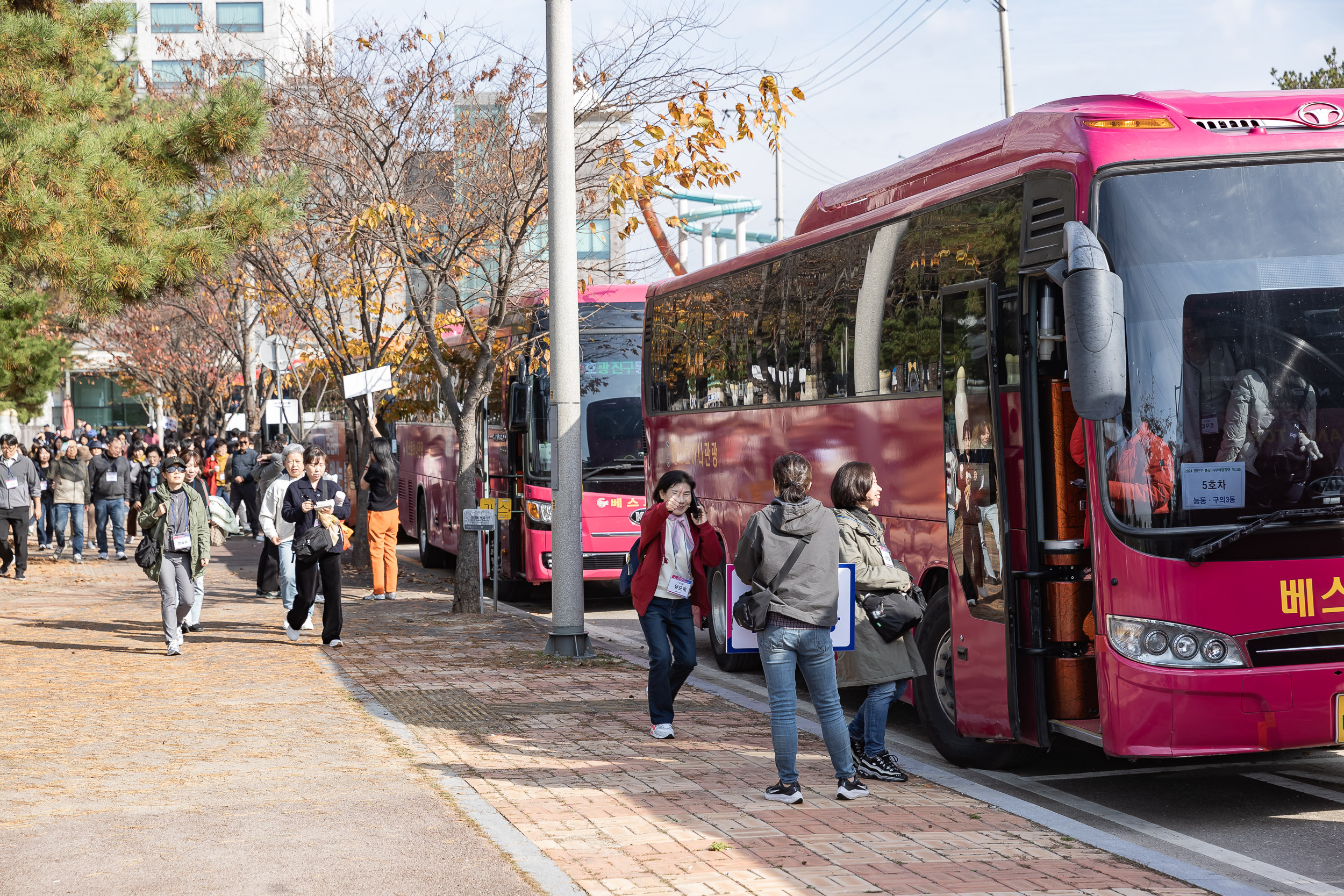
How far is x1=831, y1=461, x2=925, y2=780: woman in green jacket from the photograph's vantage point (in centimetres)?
757

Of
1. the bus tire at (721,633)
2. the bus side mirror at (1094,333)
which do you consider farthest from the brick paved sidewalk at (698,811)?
the bus side mirror at (1094,333)

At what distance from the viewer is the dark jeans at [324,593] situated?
13.2 m

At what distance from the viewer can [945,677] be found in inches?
334

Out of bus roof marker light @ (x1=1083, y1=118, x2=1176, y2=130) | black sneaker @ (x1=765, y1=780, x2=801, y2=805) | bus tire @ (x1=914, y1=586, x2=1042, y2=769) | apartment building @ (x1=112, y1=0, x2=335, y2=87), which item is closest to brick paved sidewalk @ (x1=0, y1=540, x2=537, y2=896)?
black sneaker @ (x1=765, y1=780, x2=801, y2=805)

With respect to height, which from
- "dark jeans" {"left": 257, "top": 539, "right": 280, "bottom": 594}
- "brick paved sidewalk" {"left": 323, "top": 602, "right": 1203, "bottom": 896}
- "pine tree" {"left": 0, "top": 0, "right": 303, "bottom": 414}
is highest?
"pine tree" {"left": 0, "top": 0, "right": 303, "bottom": 414}

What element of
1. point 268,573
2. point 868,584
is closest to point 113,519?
point 268,573

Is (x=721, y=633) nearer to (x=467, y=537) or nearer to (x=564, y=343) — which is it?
(x=564, y=343)

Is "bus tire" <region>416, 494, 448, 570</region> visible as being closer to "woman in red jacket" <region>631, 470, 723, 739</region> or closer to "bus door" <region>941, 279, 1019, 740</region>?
"woman in red jacket" <region>631, 470, 723, 739</region>

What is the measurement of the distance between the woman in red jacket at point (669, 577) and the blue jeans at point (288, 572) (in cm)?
585

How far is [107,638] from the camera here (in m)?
14.3

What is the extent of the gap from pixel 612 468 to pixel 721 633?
4.57m

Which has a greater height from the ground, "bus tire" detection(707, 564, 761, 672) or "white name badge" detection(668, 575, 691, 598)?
"white name badge" detection(668, 575, 691, 598)

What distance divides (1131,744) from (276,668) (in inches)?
300

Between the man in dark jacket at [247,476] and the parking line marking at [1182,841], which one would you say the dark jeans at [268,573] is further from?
the parking line marking at [1182,841]
